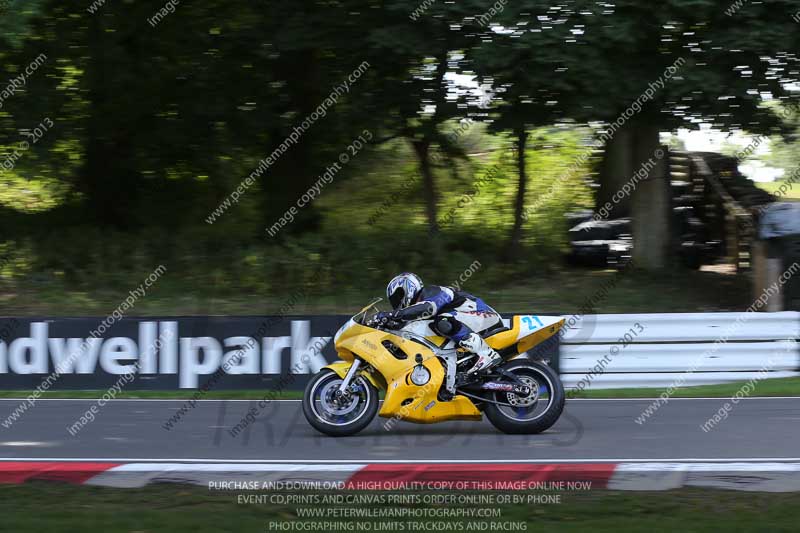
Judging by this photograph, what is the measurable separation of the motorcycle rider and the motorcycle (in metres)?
0.06

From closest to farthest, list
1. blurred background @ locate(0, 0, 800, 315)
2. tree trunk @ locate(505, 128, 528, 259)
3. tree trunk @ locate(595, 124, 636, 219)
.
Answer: blurred background @ locate(0, 0, 800, 315) → tree trunk @ locate(595, 124, 636, 219) → tree trunk @ locate(505, 128, 528, 259)

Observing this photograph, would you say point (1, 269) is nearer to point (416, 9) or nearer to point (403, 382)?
point (416, 9)

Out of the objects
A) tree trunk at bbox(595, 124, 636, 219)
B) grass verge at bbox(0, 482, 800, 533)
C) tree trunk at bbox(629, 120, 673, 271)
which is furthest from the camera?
tree trunk at bbox(595, 124, 636, 219)

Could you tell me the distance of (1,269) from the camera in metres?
20.4

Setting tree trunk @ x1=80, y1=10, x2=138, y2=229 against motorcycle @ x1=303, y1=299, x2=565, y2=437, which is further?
tree trunk @ x1=80, y1=10, x2=138, y2=229

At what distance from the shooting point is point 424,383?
923 cm

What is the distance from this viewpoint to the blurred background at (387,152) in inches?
684

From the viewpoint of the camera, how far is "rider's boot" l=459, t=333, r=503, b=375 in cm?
930

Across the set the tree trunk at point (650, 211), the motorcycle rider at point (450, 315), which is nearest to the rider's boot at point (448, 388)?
the motorcycle rider at point (450, 315)

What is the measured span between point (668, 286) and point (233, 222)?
9.02 m

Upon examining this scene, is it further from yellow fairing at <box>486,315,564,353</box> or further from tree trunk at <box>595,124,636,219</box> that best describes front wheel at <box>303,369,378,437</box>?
tree trunk at <box>595,124,636,219</box>

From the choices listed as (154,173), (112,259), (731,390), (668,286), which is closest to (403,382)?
(731,390)

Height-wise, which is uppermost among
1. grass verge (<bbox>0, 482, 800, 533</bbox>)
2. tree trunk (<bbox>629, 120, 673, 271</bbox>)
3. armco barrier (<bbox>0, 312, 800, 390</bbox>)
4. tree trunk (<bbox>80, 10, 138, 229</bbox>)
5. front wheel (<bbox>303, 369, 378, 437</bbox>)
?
grass verge (<bbox>0, 482, 800, 533</bbox>)

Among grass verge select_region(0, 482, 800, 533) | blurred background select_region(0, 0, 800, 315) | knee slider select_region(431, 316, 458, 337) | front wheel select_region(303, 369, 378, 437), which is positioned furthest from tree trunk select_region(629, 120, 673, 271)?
grass verge select_region(0, 482, 800, 533)
